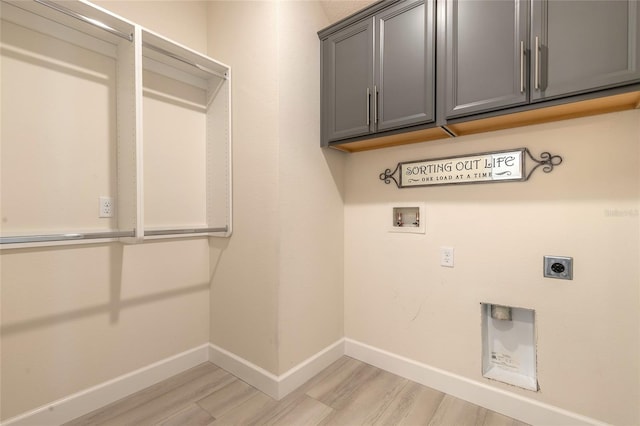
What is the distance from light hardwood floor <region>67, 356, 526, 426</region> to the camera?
5.33 ft

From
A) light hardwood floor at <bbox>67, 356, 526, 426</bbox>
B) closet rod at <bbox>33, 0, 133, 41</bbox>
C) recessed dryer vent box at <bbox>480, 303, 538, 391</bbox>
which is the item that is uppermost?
closet rod at <bbox>33, 0, 133, 41</bbox>

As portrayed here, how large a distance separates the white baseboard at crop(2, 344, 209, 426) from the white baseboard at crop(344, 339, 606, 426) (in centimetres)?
129

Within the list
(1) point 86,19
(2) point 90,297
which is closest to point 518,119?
(1) point 86,19

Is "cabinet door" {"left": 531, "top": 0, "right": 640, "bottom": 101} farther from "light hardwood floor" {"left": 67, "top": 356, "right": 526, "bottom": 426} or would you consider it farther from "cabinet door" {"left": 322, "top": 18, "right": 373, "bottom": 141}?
"light hardwood floor" {"left": 67, "top": 356, "right": 526, "bottom": 426}

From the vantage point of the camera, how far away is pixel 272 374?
1868 mm

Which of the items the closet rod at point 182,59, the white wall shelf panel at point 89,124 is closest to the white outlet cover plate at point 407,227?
the white wall shelf panel at point 89,124

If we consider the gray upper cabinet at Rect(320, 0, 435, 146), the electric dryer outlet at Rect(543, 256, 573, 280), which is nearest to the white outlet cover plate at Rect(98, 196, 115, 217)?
the gray upper cabinet at Rect(320, 0, 435, 146)

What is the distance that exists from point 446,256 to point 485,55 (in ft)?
3.83

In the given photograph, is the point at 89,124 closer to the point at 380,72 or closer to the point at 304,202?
the point at 304,202

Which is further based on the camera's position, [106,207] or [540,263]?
[106,207]

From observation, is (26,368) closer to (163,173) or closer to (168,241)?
(168,241)

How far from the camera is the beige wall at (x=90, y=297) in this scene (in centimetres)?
145

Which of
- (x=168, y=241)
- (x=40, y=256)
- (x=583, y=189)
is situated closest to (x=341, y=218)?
(x=168, y=241)

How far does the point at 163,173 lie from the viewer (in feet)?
6.63
